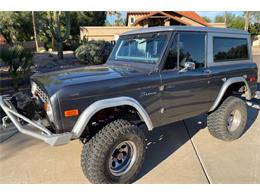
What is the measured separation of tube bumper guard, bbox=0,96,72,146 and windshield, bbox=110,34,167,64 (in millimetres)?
1681

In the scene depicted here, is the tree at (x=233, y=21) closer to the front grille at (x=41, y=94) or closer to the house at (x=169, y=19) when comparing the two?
the house at (x=169, y=19)

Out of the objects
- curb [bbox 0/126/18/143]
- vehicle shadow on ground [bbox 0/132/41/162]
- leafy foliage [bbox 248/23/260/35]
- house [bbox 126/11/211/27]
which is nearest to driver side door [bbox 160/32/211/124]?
vehicle shadow on ground [bbox 0/132/41/162]

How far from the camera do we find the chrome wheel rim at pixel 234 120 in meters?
4.71

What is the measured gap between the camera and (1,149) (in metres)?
4.14

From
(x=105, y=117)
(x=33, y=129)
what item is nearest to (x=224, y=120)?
(x=105, y=117)

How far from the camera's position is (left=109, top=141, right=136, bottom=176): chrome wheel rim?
3.23m

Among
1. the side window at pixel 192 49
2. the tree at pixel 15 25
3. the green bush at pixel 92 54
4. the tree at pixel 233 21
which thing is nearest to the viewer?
the side window at pixel 192 49

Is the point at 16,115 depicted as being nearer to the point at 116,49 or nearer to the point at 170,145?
the point at 116,49

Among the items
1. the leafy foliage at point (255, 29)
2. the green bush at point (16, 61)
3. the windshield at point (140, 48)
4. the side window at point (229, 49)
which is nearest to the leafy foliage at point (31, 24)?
the green bush at point (16, 61)

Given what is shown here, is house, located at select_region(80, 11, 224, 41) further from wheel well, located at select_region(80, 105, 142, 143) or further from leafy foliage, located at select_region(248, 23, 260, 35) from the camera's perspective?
wheel well, located at select_region(80, 105, 142, 143)

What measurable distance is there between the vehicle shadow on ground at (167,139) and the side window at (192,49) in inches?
55.2

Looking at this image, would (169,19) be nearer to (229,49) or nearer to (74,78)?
(229,49)
